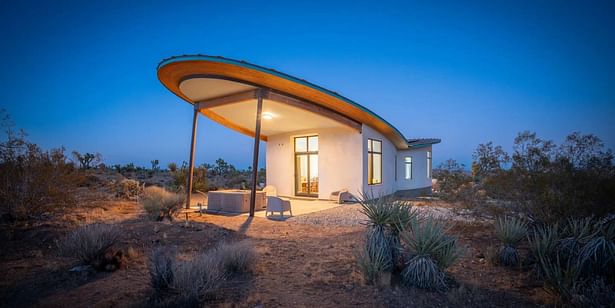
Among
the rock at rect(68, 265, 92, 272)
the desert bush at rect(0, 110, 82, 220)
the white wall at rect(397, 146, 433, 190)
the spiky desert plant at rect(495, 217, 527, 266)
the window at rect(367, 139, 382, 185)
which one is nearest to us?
the rock at rect(68, 265, 92, 272)

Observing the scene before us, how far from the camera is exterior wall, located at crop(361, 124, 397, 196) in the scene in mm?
10992

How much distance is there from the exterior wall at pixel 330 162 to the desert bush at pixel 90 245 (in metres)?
8.42

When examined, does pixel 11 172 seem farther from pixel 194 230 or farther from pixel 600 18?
pixel 600 18

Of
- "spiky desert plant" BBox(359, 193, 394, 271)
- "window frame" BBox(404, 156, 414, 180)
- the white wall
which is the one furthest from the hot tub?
"window frame" BBox(404, 156, 414, 180)

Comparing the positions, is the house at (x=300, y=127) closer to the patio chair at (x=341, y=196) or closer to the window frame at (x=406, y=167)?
the window frame at (x=406, y=167)

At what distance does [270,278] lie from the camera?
10.2 feet

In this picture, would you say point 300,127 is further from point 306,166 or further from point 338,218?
point 338,218

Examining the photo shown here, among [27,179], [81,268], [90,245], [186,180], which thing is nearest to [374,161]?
[186,180]

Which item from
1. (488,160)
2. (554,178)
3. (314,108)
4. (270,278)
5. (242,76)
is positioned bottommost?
(270,278)

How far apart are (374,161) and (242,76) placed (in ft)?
23.3

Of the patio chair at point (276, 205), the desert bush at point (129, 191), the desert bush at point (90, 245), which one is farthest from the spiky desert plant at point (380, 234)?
the desert bush at point (129, 191)

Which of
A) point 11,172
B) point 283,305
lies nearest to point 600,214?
point 283,305

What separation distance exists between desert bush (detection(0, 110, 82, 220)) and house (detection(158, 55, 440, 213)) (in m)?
3.29

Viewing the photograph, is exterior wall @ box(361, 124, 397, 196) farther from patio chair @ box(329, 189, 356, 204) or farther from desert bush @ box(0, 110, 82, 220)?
desert bush @ box(0, 110, 82, 220)
